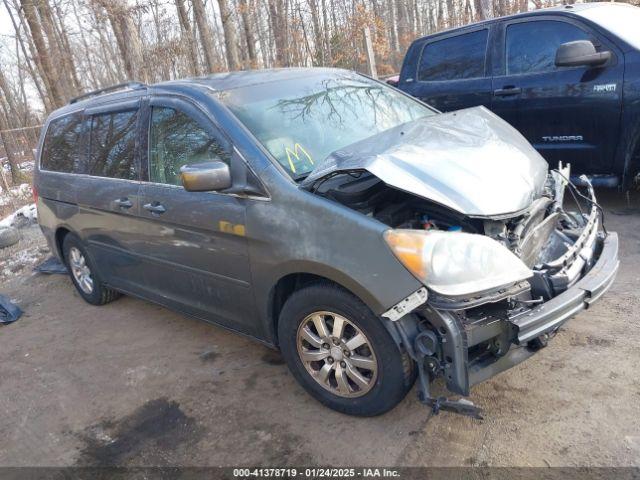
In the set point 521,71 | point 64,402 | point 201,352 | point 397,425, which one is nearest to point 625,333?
point 397,425

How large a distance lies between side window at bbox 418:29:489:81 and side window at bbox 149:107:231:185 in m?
3.78

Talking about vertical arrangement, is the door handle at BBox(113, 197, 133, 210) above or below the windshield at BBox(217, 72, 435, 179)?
below

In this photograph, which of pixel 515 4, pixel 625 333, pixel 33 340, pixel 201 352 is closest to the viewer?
pixel 625 333

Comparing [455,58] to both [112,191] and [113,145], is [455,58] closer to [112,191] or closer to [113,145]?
[113,145]

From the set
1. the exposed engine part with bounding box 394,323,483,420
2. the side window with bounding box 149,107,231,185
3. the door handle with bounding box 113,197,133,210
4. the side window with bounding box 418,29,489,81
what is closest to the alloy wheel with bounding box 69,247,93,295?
the door handle with bounding box 113,197,133,210

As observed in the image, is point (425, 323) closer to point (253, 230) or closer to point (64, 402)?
point (253, 230)

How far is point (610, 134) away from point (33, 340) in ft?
18.3

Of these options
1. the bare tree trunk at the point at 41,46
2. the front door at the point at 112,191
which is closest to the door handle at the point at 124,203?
the front door at the point at 112,191

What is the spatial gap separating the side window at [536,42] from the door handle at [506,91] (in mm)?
181

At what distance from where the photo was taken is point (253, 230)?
293 centimetres

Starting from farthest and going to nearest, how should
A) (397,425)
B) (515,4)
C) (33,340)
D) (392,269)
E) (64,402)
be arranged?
(515,4)
(33,340)
(64,402)
(397,425)
(392,269)

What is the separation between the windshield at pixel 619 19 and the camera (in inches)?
191

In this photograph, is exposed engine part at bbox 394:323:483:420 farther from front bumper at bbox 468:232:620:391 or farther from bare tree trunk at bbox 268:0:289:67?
bare tree trunk at bbox 268:0:289:67

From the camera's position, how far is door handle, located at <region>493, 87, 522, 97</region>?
5508mm
